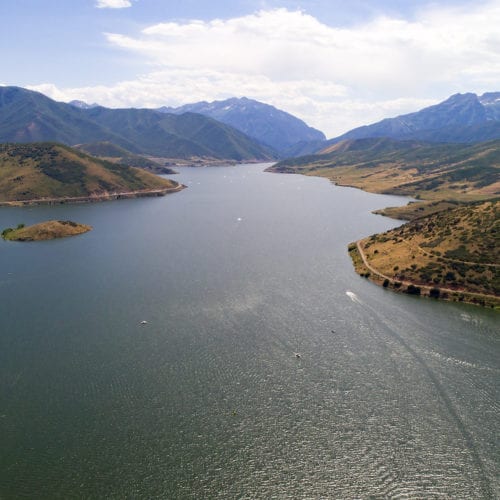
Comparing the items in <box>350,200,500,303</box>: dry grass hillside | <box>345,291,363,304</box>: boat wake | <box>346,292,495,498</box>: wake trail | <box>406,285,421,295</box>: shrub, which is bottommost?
<box>346,292,495,498</box>: wake trail

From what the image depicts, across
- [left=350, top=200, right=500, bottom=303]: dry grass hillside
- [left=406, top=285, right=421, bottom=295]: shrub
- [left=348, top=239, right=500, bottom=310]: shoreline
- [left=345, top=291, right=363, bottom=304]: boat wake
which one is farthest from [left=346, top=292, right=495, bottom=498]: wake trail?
[left=350, top=200, right=500, bottom=303]: dry grass hillside

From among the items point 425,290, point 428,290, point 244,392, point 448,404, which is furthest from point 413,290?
point 244,392

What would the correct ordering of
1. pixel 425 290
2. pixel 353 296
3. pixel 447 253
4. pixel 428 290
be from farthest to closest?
pixel 447 253 → pixel 425 290 → pixel 428 290 → pixel 353 296

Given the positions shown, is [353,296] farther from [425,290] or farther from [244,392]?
[244,392]

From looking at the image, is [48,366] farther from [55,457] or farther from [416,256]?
[416,256]

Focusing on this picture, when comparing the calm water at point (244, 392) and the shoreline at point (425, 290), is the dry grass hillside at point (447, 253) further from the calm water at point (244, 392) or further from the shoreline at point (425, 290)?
the calm water at point (244, 392)

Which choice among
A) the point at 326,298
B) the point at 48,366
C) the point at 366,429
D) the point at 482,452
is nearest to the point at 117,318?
the point at 48,366

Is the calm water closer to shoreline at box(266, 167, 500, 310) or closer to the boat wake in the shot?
the boat wake

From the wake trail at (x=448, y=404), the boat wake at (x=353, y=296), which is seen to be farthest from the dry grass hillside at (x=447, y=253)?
the wake trail at (x=448, y=404)
